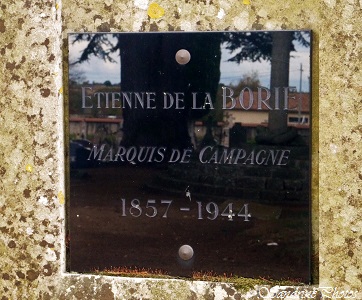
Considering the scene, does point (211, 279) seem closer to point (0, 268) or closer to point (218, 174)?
point (218, 174)

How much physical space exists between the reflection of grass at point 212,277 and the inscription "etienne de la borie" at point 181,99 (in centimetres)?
85

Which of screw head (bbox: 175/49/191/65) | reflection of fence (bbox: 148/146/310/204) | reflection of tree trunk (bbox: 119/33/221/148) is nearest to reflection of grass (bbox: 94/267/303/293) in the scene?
reflection of fence (bbox: 148/146/310/204)

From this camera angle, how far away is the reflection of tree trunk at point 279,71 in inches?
130

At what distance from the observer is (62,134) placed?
3637 mm

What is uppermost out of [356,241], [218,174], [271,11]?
[271,11]

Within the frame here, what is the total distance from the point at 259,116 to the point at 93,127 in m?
0.87

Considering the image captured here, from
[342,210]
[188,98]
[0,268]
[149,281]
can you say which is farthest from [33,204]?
[342,210]

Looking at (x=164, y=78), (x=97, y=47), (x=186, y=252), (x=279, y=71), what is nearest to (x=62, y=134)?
(x=97, y=47)

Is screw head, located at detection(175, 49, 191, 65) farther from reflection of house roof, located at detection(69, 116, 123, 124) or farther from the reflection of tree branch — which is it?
reflection of house roof, located at detection(69, 116, 123, 124)

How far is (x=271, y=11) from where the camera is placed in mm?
3379

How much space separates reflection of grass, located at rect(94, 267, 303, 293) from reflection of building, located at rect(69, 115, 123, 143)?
0.70 metres

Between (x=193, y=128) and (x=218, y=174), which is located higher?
(x=193, y=128)

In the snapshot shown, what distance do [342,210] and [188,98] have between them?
3.08 feet

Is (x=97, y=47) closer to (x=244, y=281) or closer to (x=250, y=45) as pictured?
(x=250, y=45)
